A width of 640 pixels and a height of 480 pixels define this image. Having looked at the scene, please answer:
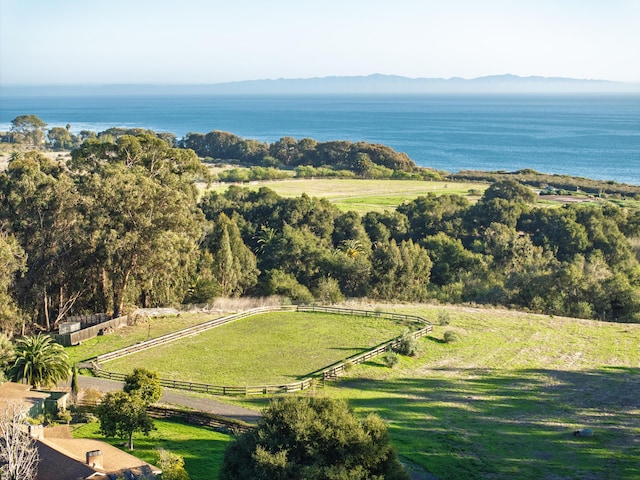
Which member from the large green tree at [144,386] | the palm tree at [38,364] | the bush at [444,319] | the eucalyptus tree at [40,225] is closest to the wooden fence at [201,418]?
the large green tree at [144,386]

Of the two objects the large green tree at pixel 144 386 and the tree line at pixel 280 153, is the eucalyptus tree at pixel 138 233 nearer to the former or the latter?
the large green tree at pixel 144 386

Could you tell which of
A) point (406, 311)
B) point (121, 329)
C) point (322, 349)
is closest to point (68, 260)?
point (121, 329)

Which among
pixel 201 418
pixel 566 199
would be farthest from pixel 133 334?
pixel 566 199

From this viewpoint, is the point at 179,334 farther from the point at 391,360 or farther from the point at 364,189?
the point at 364,189

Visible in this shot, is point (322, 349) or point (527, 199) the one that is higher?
point (527, 199)

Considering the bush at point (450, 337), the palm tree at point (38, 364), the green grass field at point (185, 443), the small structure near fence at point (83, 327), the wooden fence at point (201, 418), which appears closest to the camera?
the green grass field at point (185, 443)

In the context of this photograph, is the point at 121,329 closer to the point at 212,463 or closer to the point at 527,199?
the point at 212,463

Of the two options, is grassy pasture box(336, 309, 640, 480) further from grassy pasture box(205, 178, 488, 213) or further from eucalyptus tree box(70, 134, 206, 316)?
grassy pasture box(205, 178, 488, 213)
